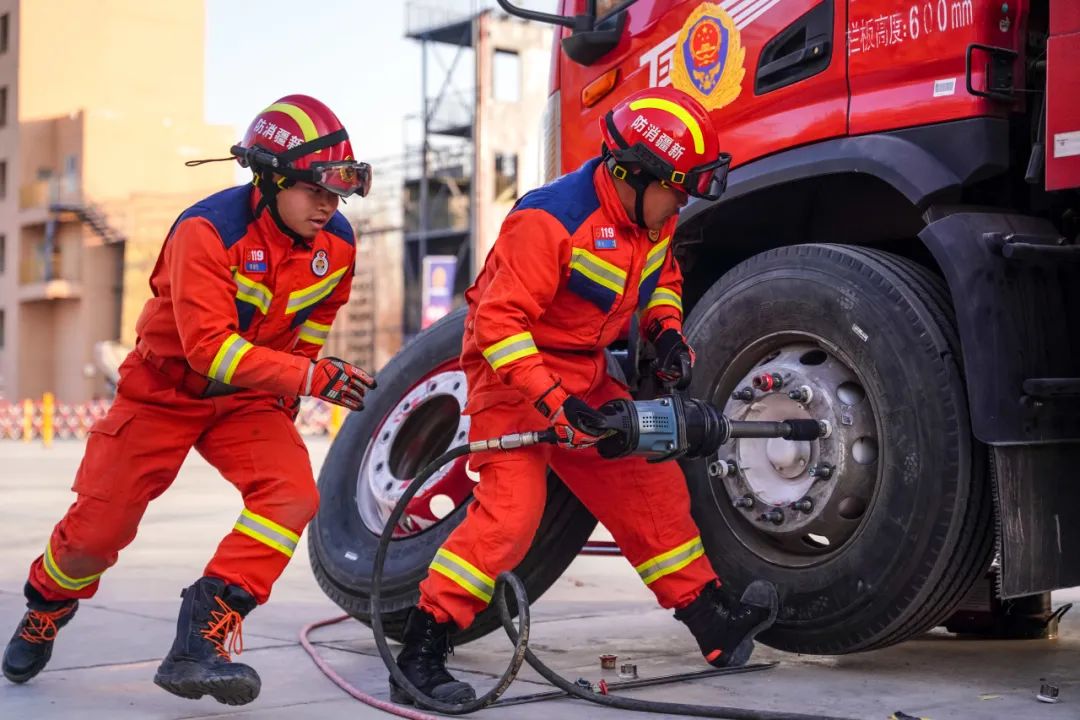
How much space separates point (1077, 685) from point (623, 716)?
1402mm

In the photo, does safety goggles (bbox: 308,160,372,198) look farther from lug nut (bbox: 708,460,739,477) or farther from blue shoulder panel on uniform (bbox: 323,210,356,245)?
lug nut (bbox: 708,460,739,477)

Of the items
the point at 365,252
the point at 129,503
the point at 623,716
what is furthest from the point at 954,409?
the point at 365,252

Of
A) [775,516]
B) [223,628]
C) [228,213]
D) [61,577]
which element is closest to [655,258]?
[775,516]

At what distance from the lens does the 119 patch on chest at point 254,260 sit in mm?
4074

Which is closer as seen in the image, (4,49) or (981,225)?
(981,225)

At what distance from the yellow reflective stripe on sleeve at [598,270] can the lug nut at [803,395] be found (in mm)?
597

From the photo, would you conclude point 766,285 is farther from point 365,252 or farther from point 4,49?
point 4,49

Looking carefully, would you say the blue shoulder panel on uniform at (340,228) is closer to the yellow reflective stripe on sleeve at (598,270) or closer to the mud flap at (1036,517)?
the yellow reflective stripe on sleeve at (598,270)

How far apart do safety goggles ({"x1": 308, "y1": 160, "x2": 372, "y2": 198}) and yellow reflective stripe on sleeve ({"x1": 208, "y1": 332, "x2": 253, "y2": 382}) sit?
1.69 feet

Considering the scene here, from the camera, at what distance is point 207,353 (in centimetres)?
390

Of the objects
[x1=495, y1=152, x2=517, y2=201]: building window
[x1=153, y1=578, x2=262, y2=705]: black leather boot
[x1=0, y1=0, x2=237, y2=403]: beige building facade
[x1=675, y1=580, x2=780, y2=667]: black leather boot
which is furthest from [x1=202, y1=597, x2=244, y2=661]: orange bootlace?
[x1=0, y1=0, x2=237, y2=403]: beige building facade

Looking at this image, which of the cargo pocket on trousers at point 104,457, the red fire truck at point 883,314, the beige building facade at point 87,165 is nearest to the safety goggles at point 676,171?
the red fire truck at point 883,314

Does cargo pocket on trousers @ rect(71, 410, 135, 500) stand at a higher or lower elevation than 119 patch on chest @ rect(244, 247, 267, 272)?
lower

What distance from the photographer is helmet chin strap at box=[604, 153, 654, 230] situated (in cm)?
416
